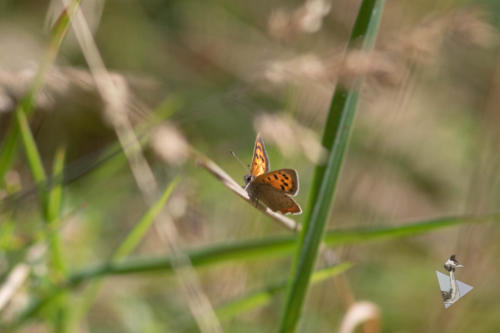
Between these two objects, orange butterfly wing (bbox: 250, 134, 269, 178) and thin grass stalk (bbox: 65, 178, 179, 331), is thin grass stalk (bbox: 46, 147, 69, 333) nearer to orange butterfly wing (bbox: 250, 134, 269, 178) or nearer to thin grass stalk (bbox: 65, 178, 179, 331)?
thin grass stalk (bbox: 65, 178, 179, 331)

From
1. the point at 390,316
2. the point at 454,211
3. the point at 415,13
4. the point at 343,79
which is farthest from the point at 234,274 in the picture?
the point at 454,211

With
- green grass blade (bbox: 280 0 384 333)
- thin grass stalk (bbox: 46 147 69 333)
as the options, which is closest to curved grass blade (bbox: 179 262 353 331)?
green grass blade (bbox: 280 0 384 333)

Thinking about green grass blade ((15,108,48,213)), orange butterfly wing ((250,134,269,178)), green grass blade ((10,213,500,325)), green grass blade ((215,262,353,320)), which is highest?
green grass blade ((15,108,48,213))

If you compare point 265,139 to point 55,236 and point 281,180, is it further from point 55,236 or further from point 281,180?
point 55,236

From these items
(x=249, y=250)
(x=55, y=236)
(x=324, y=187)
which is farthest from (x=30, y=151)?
(x=324, y=187)

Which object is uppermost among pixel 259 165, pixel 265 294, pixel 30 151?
pixel 30 151

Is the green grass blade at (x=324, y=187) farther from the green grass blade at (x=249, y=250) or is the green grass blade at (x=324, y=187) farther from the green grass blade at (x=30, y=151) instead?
the green grass blade at (x=30, y=151)

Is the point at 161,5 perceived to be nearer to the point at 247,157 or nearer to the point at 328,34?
the point at 328,34
